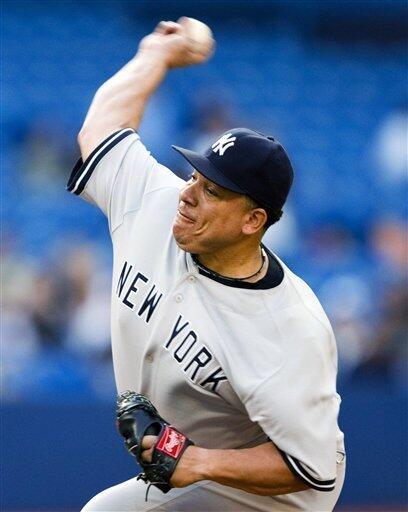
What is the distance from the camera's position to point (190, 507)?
12.5ft

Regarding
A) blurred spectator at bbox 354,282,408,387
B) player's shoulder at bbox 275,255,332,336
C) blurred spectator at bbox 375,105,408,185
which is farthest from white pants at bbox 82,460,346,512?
blurred spectator at bbox 375,105,408,185

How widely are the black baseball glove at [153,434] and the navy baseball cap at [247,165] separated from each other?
771mm

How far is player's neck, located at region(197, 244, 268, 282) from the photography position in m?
3.69

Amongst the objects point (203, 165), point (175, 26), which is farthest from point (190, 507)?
point (175, 26)

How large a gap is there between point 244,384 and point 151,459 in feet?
1.22

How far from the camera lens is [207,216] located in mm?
3580

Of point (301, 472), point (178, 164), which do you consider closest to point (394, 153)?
point (178, 164)

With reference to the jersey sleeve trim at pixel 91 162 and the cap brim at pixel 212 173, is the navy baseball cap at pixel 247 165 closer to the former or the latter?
the cap brim at pixel 212 173

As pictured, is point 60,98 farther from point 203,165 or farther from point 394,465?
point 203,165

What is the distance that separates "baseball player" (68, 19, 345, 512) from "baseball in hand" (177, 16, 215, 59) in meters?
0.18

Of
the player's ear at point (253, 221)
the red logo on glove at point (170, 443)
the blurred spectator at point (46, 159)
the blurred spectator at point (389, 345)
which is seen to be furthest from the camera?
the blurred spectator at point (46, 159)

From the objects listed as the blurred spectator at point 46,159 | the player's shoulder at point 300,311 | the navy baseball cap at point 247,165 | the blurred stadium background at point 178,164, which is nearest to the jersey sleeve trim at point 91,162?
the navy baseball cap at point 247,165

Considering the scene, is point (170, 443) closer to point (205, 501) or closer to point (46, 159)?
point (205, 501)

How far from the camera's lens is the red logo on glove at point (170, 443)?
11.2ft
